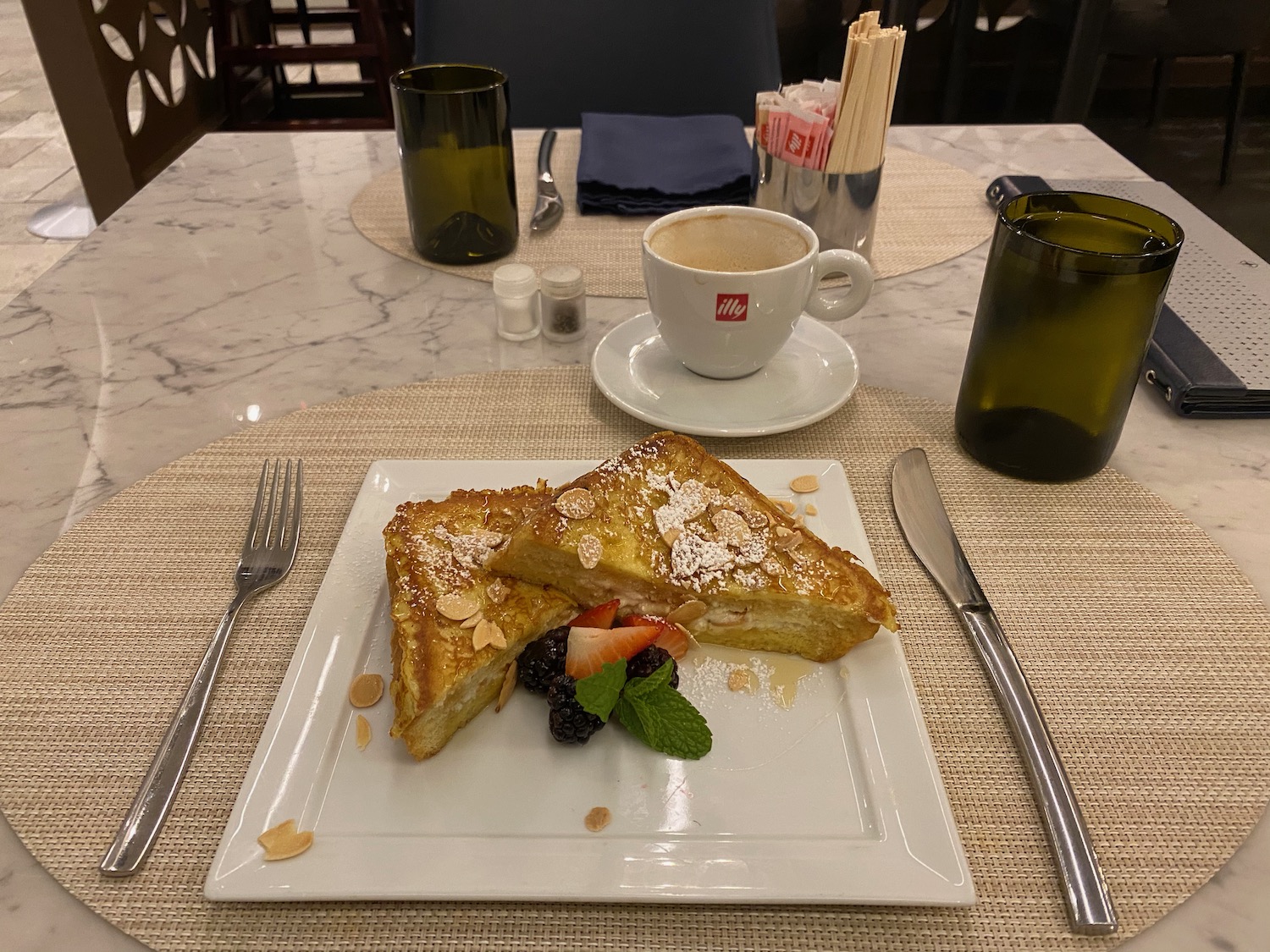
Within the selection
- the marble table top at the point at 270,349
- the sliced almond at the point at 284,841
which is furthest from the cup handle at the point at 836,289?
the sliced almond at the point at 284,841

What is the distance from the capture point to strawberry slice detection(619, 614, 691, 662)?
0.79 m

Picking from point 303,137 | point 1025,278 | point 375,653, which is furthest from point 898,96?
point 375,653

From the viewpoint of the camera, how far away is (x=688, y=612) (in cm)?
79

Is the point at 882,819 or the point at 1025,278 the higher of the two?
the point at 1025,278

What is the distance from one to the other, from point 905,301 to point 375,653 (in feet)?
3.31

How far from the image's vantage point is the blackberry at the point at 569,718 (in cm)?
69

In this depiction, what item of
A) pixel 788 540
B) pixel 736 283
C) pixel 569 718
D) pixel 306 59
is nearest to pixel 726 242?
pixel 736 283

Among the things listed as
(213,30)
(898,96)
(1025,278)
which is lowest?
(898,96)

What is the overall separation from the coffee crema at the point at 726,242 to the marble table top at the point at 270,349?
0.70 feet

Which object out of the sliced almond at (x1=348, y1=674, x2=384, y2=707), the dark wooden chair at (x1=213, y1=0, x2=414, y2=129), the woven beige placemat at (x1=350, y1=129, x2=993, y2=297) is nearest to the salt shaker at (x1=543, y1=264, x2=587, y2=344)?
the woven beige placemat at (x1=350, y1=129, x2=993, y2=297)

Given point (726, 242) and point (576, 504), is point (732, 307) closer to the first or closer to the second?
point (726, 242)

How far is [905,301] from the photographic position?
4.57ft

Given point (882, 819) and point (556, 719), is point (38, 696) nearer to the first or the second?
point (556, 719)

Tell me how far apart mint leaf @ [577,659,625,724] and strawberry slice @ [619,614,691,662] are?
0.29 ft
